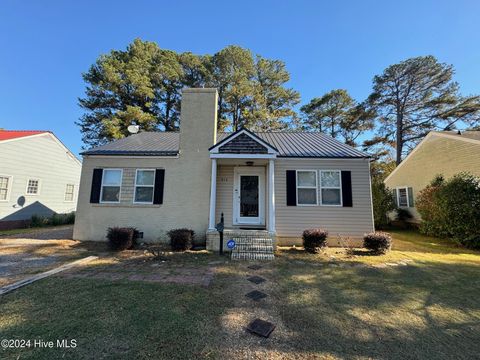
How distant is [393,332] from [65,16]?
1666cm

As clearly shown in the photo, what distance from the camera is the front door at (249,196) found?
888 cm

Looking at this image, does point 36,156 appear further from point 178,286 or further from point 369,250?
point 369,250

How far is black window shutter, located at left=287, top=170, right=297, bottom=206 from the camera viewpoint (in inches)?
332

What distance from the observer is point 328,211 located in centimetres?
835

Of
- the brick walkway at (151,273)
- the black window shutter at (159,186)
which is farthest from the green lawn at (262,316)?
the black window shutter at (159,186)

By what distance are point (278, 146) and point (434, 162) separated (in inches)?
432

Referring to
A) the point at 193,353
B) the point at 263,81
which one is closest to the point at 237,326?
the point at 193,353

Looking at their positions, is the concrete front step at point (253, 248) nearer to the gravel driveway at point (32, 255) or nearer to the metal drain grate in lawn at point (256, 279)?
the metal drain grate in lawn at point (256, 279)

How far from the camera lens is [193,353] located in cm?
245

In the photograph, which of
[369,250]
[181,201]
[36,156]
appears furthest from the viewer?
[36,156]

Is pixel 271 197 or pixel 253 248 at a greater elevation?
pixel 271 197

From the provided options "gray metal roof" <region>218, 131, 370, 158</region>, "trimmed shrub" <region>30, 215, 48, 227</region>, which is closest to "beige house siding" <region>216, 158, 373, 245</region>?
"gray metal roof" <region>218, 131, 370, 158</region>

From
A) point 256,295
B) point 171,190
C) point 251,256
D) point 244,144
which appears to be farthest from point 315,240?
point 171,190

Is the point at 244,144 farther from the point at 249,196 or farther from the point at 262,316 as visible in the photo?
the point at 262,316
